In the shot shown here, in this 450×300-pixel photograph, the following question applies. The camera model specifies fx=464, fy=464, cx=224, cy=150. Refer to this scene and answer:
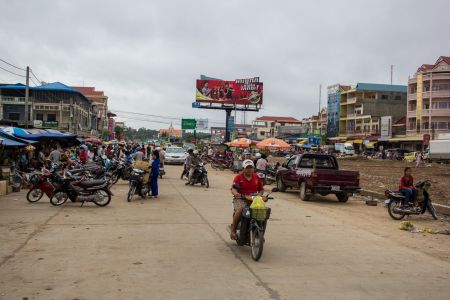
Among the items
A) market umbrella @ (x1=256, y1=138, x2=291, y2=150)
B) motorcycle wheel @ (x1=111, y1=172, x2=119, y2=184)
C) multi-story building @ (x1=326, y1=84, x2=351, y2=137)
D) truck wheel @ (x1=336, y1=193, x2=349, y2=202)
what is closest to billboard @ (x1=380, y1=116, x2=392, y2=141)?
→ multi-story building @ (x1=326, y1=84, x2=351, y2=137)

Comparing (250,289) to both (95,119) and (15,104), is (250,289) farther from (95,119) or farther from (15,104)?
(95,119)

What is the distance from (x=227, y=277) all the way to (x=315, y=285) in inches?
43.0

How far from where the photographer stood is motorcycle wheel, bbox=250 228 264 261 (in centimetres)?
673

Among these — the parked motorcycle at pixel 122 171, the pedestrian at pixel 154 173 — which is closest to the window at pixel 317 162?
the pedestrian at pixel 154 173

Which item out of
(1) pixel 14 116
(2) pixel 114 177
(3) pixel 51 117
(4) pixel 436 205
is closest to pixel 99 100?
(3) pixel 51 117

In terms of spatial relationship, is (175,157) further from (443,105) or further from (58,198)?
(443,105)

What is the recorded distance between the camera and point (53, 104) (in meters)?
59.9

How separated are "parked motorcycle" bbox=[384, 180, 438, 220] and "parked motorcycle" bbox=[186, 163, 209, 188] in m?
9.18

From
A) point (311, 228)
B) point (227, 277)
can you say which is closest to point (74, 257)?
point (227, 277)

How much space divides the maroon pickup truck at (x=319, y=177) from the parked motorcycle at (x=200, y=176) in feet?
12.0

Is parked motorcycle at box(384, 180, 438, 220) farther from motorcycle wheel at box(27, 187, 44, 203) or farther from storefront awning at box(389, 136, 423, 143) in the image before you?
storefront awning at box(389, 136, 423, 143)

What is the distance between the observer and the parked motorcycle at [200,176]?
65.1 feet

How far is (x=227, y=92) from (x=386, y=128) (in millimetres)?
26403

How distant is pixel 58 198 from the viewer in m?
12.9
